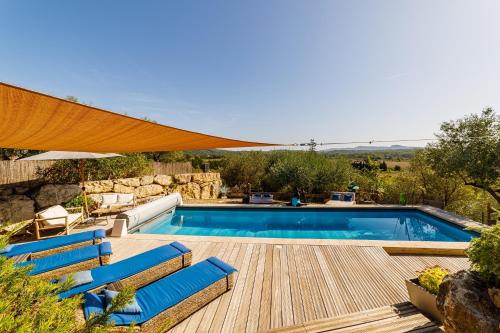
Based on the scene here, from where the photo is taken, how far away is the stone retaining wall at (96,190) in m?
7.61

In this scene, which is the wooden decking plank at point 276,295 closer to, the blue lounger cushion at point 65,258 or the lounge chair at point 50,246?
the blue lounger cushion at point 65,258

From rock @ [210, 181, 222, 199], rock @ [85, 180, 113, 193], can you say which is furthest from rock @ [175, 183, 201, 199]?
rock @ [85, 180, 113, 193]

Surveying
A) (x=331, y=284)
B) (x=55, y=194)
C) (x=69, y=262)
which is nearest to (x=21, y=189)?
(x=55, y=194)

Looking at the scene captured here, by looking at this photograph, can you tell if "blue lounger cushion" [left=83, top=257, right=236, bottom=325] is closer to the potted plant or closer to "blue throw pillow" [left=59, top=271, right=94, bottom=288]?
"blue throw pillow" [left=59, top=271, right=94, bottom=288]

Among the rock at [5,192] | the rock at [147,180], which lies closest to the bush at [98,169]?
the rock at [147,180]

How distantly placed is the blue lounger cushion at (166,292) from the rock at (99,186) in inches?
337

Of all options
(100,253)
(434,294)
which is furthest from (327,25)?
(100,253)

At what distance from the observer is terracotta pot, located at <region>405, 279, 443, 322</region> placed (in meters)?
2.65

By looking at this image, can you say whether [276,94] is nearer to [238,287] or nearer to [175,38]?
[175,38]

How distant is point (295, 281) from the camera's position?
3.88m

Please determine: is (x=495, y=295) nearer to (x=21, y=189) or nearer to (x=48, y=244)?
(x=48, y=244)

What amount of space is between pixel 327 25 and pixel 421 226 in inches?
364

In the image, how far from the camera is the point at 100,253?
13.7ft

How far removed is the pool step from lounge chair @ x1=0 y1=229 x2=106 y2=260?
4.71 m
